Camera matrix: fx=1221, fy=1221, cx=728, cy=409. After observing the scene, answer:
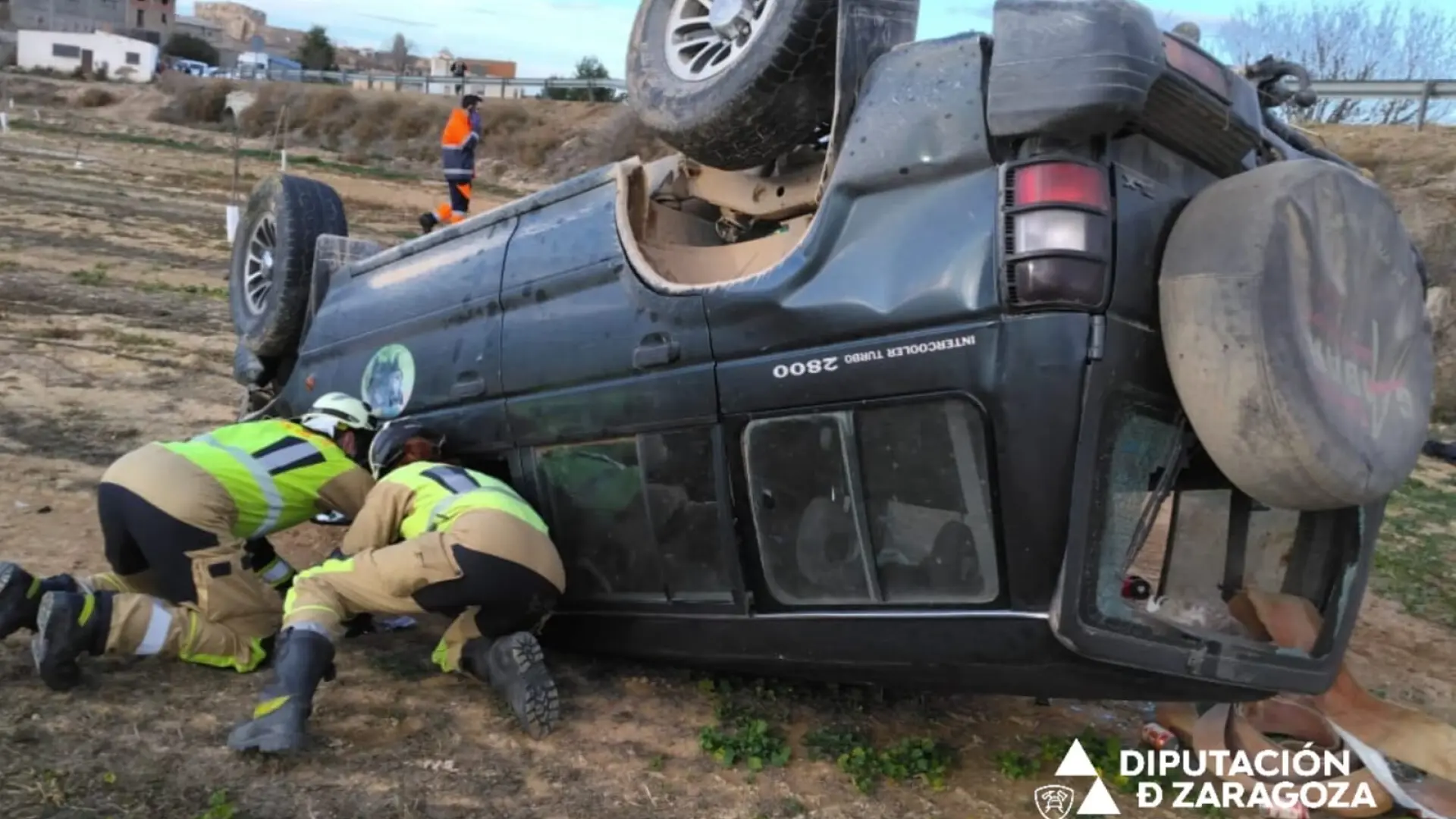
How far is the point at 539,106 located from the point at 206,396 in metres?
29.0

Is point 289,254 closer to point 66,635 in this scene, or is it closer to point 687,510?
point 66,635

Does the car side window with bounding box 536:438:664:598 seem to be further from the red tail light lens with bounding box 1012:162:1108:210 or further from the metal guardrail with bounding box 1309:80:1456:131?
the metal guardrail with bounding box 1309:80:1456:131

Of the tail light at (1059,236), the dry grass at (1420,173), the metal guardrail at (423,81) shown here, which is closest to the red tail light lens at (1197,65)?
the tail light at (1059,236)

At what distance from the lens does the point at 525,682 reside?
3.55 meters

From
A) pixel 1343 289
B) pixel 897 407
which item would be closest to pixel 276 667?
pixel 897 407

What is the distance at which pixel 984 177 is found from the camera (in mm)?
2762

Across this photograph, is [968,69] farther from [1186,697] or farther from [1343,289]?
[1186,697]

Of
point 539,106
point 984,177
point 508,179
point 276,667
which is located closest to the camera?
point 984,177

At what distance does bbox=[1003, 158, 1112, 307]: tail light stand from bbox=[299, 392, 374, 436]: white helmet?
259cm

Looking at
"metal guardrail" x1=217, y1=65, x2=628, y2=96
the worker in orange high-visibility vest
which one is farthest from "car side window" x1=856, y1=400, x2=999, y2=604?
"metal guardrail" x1=217, y1=65, x2=628, y2=96

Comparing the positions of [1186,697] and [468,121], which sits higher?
[468,121]

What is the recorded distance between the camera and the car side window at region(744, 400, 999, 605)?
2814mm

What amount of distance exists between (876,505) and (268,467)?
2.18 meters

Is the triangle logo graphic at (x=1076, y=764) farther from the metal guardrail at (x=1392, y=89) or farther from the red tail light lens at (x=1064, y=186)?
the metal guardrail at (x=1392, y=89)
